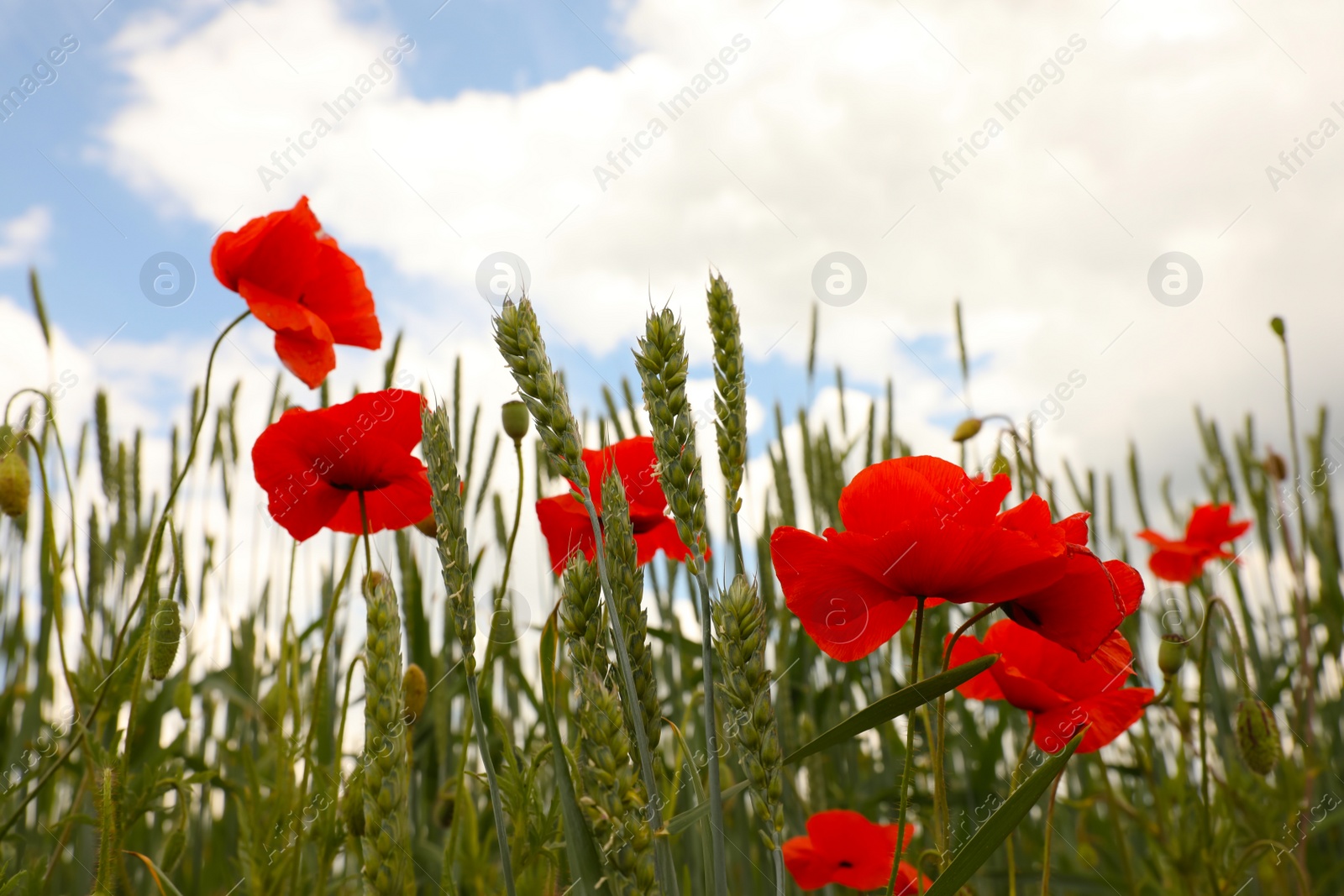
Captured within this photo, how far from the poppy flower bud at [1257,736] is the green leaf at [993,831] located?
116 centimetres

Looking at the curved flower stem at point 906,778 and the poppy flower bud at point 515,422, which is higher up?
the poppy flower bud at point 515,422

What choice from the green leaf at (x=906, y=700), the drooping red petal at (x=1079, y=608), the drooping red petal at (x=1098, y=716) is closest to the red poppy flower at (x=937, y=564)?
the drooping red petal at (x=1079, y=608)

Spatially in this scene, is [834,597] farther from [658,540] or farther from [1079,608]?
[658,540]

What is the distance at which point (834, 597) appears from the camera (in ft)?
3.04

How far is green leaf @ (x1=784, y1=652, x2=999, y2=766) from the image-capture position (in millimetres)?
679

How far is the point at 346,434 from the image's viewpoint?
125cm

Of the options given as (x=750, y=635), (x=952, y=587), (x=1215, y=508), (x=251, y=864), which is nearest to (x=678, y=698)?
(x=251, y=864)

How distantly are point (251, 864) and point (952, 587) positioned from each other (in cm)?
98

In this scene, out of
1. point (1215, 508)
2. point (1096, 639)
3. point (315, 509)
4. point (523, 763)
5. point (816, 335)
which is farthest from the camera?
point (1215, 508)

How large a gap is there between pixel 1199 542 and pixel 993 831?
2.35 meters

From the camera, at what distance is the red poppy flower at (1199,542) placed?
262cm

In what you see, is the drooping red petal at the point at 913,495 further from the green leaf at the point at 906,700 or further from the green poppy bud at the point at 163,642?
the green poppy bud at the point at 163,642

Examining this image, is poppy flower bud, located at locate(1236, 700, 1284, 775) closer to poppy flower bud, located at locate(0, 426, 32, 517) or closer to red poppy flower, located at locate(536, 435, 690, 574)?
red poppy flower, located at locate(536, 435, 690, 574)

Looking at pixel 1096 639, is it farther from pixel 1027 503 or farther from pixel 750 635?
pixel 750 635
